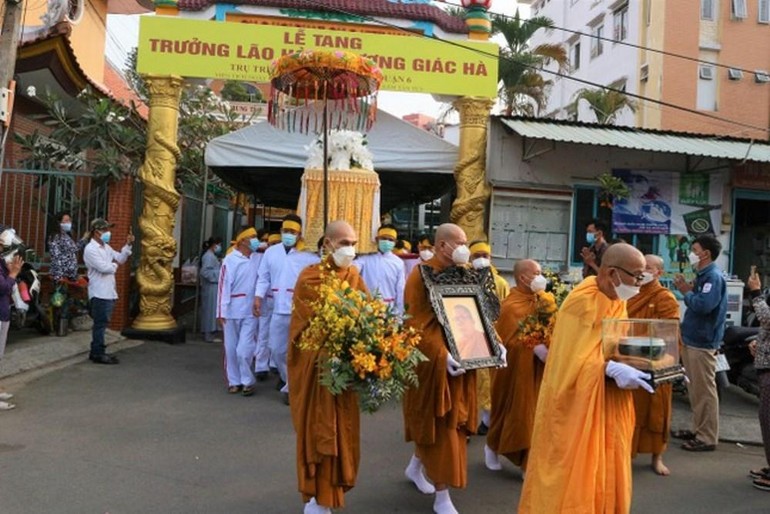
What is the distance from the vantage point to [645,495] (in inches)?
177

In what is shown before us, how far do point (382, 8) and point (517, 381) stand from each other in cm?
676

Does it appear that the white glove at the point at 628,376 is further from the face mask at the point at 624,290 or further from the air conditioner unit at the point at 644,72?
the air conditioner unit at the point at 644,72

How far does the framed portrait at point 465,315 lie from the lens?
12.8 ft

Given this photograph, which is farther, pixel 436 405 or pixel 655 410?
pixel 655 410

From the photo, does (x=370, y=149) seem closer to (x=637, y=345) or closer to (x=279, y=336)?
(x=279, y=336)

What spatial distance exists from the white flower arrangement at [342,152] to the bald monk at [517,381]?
160 inches

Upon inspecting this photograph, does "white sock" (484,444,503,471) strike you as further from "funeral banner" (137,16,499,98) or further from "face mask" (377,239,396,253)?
"funeral banner" (137,16,499,98)

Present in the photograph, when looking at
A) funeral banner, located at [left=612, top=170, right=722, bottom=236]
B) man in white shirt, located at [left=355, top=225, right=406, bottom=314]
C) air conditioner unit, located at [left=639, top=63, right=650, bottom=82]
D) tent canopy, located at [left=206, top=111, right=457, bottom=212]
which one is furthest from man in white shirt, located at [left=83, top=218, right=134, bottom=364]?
air conditioner unit, located at [left=639, top=63, right=650, bottom=82]

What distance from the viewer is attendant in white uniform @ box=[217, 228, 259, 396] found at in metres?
6.98

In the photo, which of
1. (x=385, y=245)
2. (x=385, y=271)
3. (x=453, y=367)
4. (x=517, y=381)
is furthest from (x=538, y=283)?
(x=385, y=245)

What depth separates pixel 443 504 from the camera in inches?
154

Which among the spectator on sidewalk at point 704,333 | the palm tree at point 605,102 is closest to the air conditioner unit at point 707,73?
the palm tree at point 605,102

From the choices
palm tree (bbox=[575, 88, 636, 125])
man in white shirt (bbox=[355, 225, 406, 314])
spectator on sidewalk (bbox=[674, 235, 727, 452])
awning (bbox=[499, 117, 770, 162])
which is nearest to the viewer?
spectator on sidewalk (bbox=[674, 235, 727, 452])

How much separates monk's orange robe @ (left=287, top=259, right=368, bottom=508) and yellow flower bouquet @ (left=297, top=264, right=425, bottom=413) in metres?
0.15
